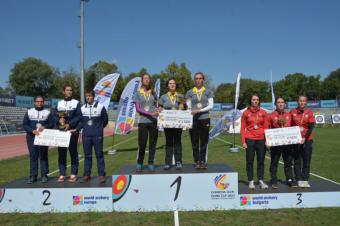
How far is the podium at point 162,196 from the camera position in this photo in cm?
561

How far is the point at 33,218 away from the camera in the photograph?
5.28 m

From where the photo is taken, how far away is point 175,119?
5.99 meters

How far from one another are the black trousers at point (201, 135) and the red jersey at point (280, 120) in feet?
4.30

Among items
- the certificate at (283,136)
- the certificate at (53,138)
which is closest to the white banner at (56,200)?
the certificate at (53,138)

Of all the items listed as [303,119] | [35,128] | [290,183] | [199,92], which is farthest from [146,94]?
[290,183]

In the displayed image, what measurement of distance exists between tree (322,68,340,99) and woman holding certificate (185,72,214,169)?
81.7 metres

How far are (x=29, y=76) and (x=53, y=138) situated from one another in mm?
68196

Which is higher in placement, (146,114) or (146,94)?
(146,94)

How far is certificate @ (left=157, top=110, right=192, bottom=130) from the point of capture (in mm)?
5969

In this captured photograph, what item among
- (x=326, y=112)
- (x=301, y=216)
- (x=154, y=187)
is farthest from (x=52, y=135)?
(x=326, y=112)

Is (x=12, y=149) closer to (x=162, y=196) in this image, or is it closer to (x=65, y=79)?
(x=162, y=196)

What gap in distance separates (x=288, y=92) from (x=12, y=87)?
2716 inches

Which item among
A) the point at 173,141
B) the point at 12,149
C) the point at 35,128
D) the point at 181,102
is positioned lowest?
the point at 12,149

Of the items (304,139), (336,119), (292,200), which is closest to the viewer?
(292,200)
